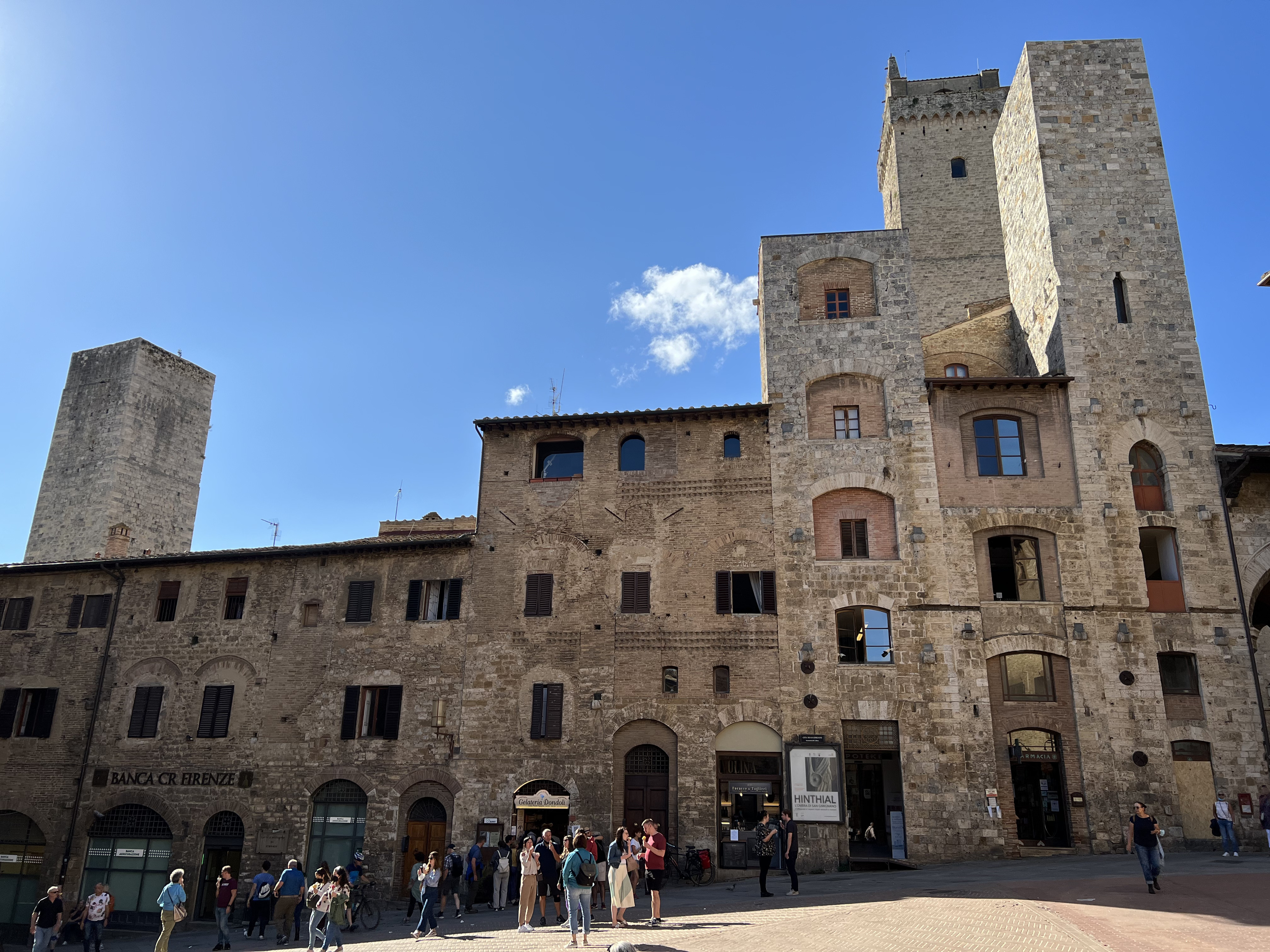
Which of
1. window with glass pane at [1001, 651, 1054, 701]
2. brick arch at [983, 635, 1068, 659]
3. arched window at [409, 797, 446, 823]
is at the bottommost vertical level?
arched window at [409, 797, 446, 823]

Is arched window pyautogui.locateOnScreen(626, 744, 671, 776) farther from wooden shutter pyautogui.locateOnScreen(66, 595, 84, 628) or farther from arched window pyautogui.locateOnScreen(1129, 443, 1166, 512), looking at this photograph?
wooden shutter pyautogui.locateOnScreen(66, 595, 84, 628)

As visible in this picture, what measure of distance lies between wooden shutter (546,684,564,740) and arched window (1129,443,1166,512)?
16.5m

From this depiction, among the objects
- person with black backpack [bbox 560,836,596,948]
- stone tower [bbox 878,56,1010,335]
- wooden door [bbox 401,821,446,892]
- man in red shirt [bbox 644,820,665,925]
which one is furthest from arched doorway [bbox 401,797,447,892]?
stone tower [bbox 878,56,1010,335]

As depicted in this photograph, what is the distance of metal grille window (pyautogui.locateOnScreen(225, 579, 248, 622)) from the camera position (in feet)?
96.0

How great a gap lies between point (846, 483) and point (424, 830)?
15035mm

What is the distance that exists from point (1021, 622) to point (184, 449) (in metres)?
37.2

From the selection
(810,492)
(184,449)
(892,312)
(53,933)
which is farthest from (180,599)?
(892,312)

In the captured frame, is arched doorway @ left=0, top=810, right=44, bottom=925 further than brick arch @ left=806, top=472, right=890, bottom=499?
Yes

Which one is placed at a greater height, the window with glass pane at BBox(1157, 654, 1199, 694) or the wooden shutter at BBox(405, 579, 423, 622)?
the wooden shutter at BBox(405, 579, 423, 622)

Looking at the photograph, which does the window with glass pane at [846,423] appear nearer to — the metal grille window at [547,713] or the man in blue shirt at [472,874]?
the metal grille window at [547,713]

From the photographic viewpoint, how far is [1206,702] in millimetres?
24125

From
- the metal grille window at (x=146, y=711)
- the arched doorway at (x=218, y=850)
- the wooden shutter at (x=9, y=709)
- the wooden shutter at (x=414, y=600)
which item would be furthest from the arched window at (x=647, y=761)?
the wooden shutter at (x=9, y=709)

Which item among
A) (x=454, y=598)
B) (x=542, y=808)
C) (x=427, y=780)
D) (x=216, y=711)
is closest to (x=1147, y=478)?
(x=542, y=808)

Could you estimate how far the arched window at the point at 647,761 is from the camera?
Result: 25.2 m
